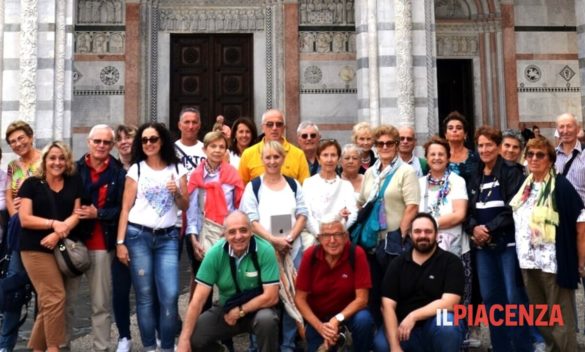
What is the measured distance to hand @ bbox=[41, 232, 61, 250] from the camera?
535 cm

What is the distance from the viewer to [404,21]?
477 inches

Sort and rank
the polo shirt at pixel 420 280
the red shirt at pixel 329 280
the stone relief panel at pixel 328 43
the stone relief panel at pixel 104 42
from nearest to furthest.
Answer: the polo shirt at pixel 420 280 < the red shirt at pixel 329 280 < the stone relief panel at pixel 104 42 < the stone relief panel at pixel 328 43

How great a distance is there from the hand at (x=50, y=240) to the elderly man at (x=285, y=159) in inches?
75.4

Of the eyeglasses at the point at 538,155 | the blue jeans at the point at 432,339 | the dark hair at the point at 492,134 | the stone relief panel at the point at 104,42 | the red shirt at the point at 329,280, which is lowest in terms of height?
the blue jeans at the point at 432,339

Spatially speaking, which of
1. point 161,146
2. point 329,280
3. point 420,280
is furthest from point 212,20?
point 420,280

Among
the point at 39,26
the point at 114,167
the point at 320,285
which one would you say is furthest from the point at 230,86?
the point at 320,285

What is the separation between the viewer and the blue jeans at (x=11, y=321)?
5.76 metres

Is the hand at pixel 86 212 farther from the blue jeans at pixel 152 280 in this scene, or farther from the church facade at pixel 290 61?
the church facade at pixel 290 61

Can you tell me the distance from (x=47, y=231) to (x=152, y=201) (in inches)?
36.9

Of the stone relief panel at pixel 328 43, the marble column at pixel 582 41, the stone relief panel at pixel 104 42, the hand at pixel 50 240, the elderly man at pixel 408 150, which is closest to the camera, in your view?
the hand at pixel 50 240

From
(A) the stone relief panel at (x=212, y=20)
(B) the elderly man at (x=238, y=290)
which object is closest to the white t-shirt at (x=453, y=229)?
(B) the elderly man at (x=238, y=290)

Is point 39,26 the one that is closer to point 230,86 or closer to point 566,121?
point 230,86

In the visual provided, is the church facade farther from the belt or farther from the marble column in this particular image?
the belt

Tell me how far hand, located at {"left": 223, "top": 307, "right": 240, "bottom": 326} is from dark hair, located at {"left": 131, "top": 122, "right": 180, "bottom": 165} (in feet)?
5.27
